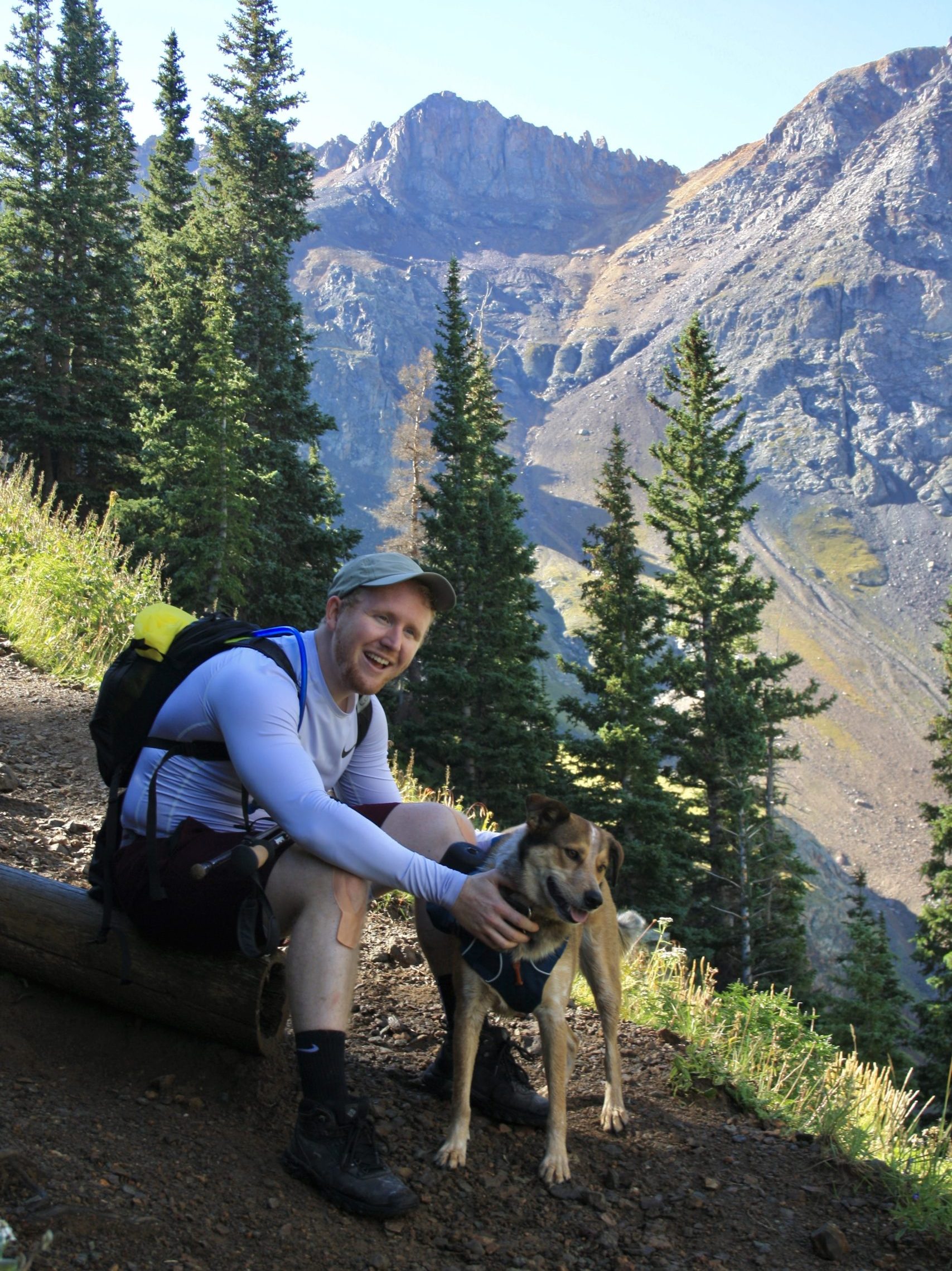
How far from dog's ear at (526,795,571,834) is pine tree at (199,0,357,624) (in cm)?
1583

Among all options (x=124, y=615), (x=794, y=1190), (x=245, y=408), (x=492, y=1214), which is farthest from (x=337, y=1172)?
(x=245, y=408)

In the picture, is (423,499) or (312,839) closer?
(312,839)

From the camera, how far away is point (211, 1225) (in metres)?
2.46

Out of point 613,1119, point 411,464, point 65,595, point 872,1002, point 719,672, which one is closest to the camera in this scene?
point 613,1119

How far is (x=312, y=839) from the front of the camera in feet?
8.88

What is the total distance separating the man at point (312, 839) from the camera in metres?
2.72

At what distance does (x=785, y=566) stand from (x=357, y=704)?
132896 mm

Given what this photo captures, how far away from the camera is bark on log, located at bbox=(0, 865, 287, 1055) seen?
9.81 ft

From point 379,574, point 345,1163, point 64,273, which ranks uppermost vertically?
point 64,273

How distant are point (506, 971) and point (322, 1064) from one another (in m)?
0.67

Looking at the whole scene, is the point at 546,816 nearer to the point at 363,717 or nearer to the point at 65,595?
the point at 363,717

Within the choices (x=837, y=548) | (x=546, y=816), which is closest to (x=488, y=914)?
(x=546, y=816)

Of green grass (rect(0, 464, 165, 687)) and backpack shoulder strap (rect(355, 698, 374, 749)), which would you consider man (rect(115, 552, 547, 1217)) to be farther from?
green grass (rect(0, 464, 165, 687))

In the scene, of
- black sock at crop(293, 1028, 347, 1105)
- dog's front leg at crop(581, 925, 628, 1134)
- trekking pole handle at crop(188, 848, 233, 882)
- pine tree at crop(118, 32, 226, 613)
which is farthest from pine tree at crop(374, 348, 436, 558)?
black sock at crop(293, 1028, 347, 1105)
